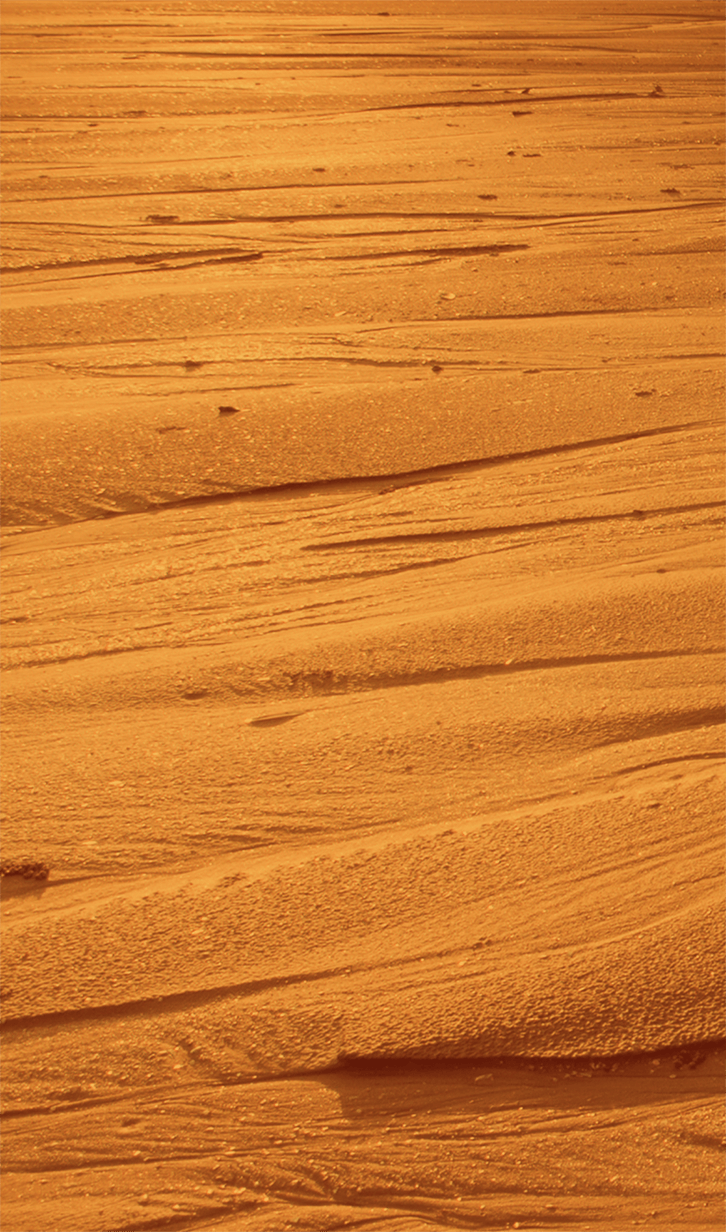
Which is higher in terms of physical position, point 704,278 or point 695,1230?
point 704,278

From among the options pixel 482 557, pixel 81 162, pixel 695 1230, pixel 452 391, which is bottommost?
pixel 695 1230

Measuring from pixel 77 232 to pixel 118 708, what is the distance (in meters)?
1.75

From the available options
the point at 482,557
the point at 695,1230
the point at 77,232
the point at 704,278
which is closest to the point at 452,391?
the point at 482,557

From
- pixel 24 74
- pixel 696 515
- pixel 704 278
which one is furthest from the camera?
pixel 24 74

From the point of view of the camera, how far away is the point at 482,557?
6.70ft

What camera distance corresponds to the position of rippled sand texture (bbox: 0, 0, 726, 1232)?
50.3 inches

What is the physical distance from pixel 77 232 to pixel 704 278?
1586mm

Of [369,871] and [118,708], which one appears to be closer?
[369,871]

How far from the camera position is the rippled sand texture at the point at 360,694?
1.28 m

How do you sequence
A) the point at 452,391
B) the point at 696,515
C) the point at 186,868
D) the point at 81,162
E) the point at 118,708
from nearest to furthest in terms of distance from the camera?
the point at 186,868, the point at 118,708, the point at 696,515, the point at 452,391, the point at 81,162

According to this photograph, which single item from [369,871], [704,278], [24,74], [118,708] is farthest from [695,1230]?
[24,74]

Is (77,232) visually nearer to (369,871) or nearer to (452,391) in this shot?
(452,391)

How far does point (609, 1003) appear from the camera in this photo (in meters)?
1.38

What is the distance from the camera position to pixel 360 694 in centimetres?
178
